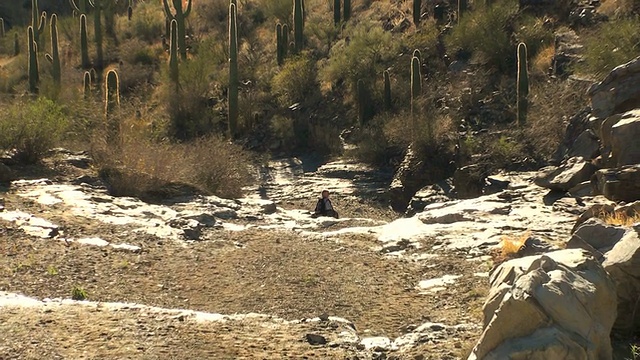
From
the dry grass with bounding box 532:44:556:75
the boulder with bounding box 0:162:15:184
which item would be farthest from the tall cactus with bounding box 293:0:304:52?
the boulder with bounding box 0:162:15:184


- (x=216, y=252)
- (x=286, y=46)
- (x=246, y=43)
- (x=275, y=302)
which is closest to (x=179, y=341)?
(x=275, y=302)

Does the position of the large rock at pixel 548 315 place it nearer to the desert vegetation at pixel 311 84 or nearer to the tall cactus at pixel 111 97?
the desert vegetation at pixel 311 84

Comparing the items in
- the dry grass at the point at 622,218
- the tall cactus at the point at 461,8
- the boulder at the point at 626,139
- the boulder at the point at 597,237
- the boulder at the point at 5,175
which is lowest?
the boulder at the point at 5,175

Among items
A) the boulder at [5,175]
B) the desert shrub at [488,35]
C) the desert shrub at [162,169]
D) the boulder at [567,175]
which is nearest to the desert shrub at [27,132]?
the desert shrub at [162,169]

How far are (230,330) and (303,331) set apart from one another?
0.75m

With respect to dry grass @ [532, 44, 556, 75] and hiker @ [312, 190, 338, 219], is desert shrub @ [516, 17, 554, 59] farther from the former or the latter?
hiker @ [312, 190, 338, 219]

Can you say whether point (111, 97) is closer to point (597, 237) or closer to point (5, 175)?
point (5, 175)

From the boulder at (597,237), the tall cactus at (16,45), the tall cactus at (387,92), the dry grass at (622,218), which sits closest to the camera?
the boulder at (597,237)

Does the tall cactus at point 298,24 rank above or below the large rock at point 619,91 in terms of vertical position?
above

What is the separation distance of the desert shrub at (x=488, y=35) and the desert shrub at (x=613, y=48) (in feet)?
16.5

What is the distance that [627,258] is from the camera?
6949mm

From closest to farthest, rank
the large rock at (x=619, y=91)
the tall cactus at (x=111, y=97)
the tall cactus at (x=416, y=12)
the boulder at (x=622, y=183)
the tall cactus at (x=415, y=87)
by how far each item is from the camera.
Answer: the boulder at (x=622, y=183) → the large rock at (x=619, y=91) → the tall cactus at (x=111, y=97) → the tall cactus at (x=415, y=87) → the tall cactus at (x=416, y=12)

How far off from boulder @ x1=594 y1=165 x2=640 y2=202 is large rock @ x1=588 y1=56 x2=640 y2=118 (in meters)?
2.10

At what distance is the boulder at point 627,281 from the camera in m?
6.91
